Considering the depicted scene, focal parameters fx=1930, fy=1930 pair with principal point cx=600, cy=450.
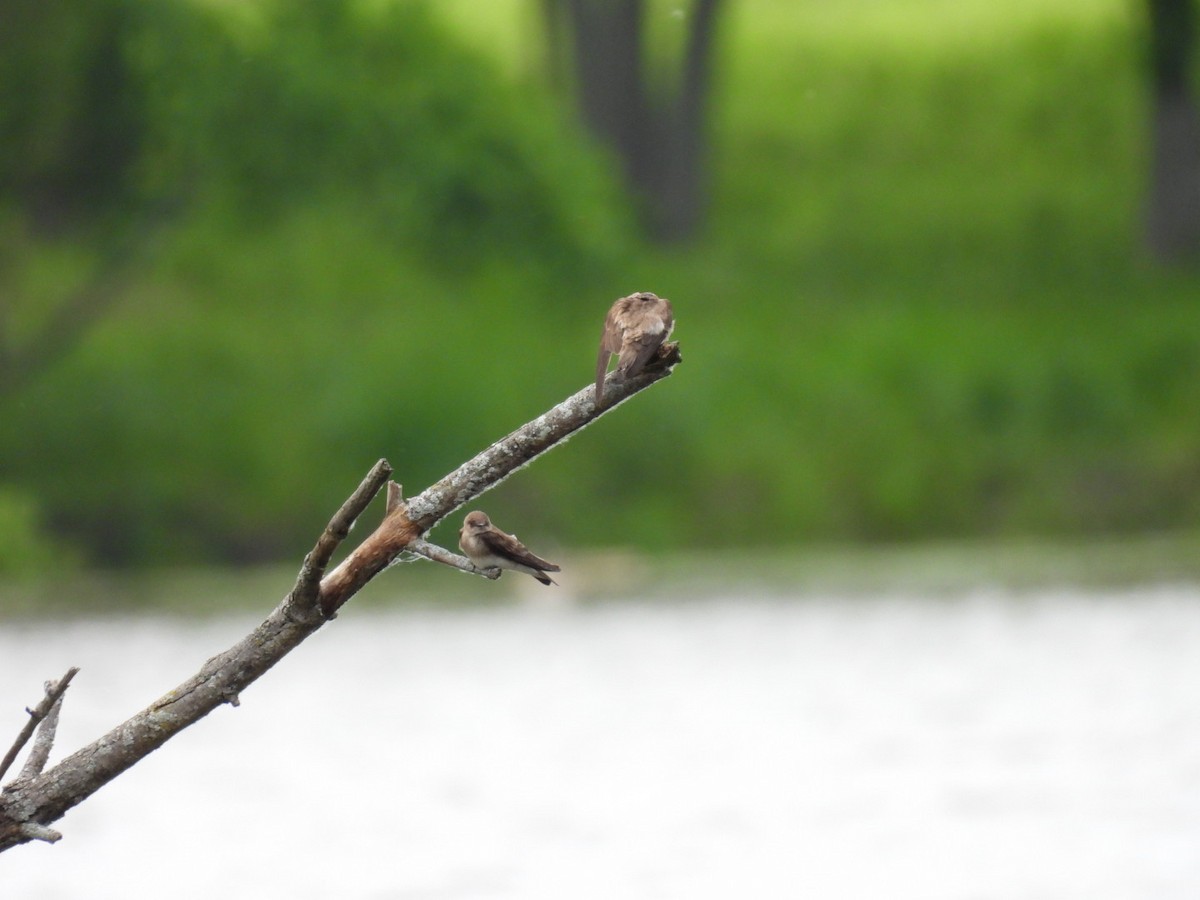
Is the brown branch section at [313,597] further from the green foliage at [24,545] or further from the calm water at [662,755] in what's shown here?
the green foliage at [24,545]

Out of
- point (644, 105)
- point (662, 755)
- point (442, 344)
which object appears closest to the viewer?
point (662, 755)

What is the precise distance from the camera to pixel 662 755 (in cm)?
1734

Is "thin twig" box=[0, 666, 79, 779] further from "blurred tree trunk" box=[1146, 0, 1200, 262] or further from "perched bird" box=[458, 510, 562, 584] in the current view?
"blurred tree trunk" box=[1146, 0, 1200, 262]

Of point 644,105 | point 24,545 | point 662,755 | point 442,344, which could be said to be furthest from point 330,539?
point 644,105

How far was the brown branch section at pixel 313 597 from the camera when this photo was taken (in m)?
4.67

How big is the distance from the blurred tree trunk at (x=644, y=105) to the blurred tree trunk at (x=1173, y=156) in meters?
7.31

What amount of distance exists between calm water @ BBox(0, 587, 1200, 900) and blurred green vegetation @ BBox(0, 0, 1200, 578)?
3027 mm

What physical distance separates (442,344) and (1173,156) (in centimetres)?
1264

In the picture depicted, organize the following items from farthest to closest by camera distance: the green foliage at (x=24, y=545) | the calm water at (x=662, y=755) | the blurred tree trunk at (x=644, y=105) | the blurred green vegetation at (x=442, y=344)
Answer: the blurred tree trunk at (x=644, y=105)
the blurred green vegetation at (x=442, y=344)
the green foliage at (x=24, y=545)
the calm water at (x=662, y=755)

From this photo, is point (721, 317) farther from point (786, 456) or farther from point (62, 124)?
point (62, 124)

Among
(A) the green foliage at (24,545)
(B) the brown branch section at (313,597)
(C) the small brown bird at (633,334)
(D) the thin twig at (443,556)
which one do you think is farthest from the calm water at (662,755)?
(C) the small brown bird at (633,334)

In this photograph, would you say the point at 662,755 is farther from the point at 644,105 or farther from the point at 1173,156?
the point at 1173,156

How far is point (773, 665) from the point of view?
20.6 m

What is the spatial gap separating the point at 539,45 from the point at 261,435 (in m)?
13.7
